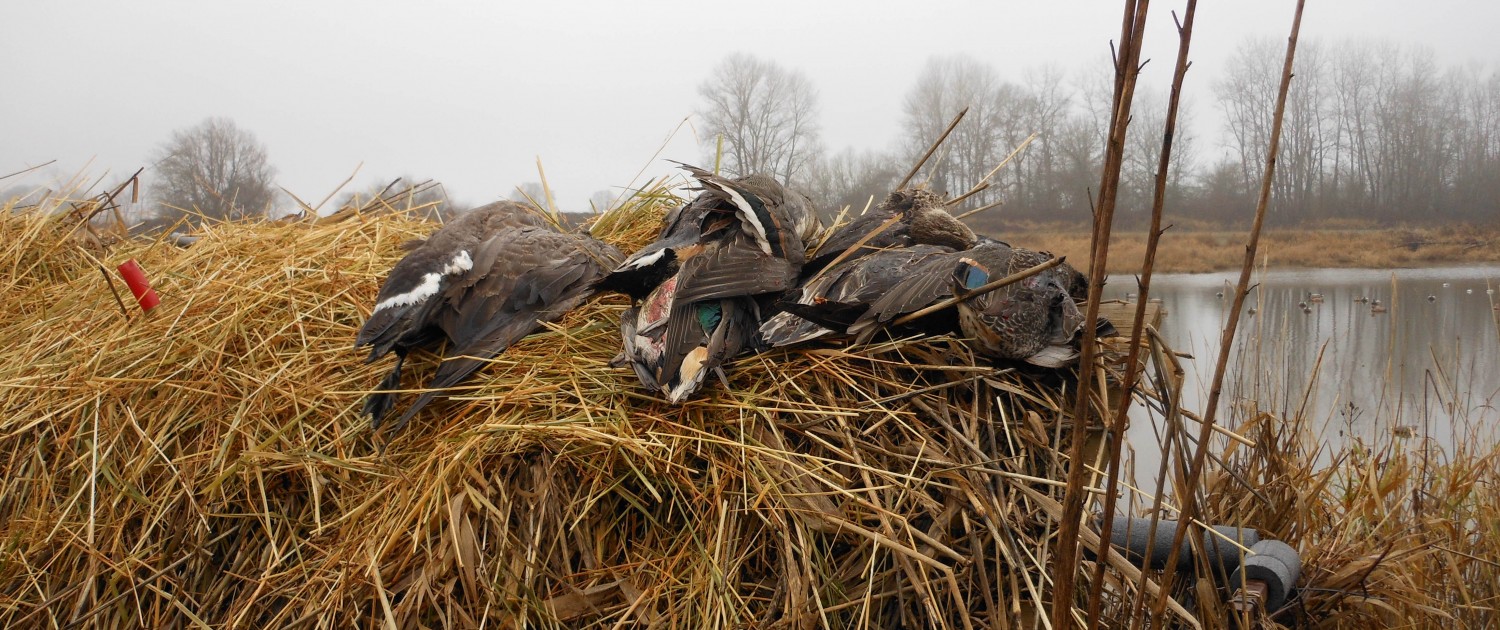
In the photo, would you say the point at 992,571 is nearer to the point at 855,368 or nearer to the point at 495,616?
the point at 855,368

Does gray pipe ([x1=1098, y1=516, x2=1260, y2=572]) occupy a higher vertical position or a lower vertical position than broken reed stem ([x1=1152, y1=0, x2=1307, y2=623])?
lower

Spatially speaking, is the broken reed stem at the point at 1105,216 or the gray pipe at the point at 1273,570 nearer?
the broken reed stem at the point at 1105,216

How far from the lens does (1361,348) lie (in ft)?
9.71

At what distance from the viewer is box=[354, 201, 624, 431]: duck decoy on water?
4.72ft

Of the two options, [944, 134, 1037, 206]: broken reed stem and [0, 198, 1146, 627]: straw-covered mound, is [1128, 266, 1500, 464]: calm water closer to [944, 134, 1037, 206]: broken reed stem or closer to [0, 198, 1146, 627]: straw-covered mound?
[944, 134, 1037, 206]: broken reed stem

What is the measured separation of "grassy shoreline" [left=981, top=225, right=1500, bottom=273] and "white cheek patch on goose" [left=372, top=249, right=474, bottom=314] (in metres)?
2.08

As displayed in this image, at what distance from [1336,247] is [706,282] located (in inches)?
123

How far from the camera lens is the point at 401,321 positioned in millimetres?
1457

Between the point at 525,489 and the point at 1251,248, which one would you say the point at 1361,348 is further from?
the point at 525,489

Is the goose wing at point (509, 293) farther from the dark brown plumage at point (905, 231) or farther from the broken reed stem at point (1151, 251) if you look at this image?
the broken reed stem at point (1151, 251)

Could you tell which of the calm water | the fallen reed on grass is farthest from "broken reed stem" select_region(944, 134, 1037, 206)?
the fallen reed on grass

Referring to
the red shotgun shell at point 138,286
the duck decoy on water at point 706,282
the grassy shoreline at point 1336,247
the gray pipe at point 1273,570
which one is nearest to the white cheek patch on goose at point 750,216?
the duck decoy on water at point 706,282

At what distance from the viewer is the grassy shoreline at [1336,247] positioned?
9.96ft

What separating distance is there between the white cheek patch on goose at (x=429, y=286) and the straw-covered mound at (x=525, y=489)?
0.15 metres
